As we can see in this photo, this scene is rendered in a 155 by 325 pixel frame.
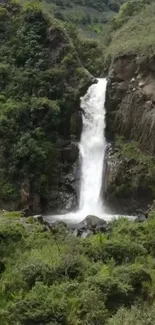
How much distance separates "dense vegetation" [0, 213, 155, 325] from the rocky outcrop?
12941 millimetres

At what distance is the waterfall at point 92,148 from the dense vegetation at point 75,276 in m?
13.6

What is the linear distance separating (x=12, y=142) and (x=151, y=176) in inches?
369

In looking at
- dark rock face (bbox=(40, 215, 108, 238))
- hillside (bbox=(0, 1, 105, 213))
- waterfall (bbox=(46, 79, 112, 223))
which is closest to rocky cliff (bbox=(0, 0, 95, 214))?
hillside (bbox=(0, 1, 105, 213))

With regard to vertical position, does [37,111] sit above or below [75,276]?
above

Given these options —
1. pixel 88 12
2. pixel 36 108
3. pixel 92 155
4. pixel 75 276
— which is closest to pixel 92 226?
pixel 75 276

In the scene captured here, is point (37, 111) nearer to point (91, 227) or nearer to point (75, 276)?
point (91, 227)

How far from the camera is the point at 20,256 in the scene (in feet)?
52.5

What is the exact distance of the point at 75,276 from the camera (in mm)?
14406

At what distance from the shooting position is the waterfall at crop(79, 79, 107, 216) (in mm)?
32594

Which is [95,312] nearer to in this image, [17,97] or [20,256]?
[20,256]

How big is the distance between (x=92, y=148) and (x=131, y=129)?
9.83ft

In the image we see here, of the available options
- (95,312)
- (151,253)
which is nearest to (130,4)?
(151,253)

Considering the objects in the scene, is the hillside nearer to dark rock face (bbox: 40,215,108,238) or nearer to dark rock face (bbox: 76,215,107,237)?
dark rock face (bbox: 76,215,107,237)

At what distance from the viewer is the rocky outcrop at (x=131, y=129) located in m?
31.8
